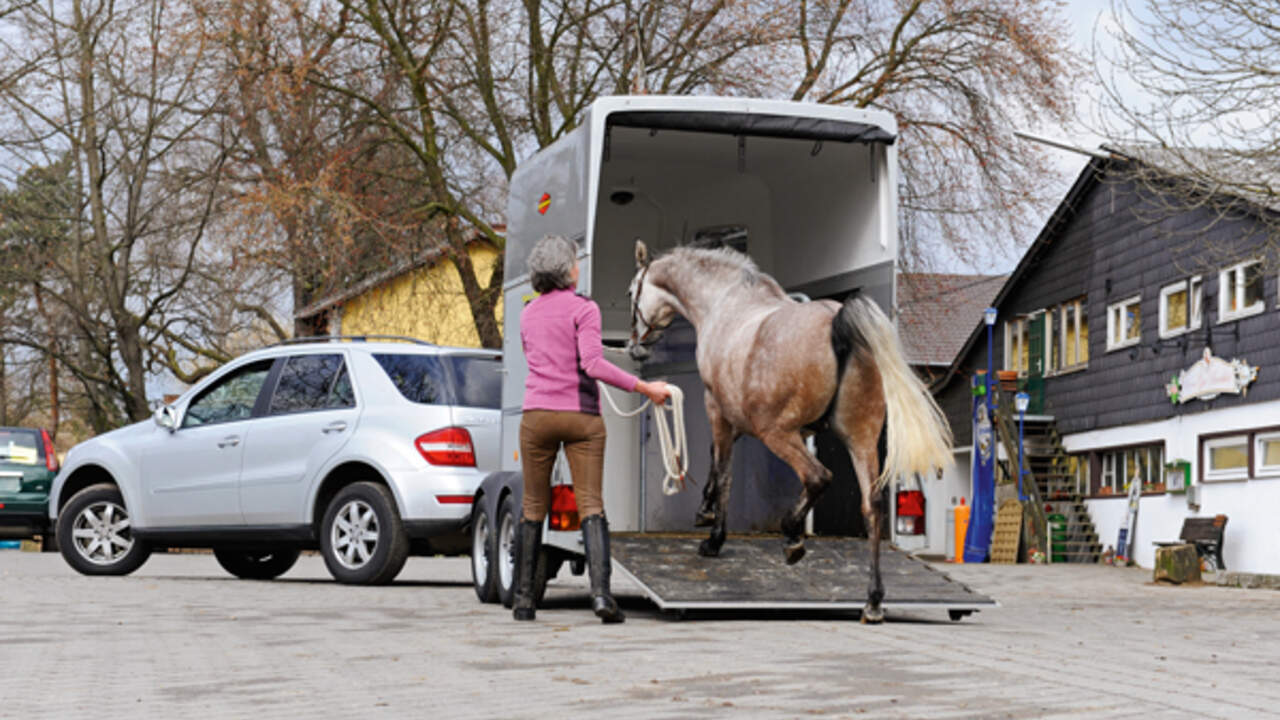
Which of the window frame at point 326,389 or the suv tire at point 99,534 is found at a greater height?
the window frame at point 326,389

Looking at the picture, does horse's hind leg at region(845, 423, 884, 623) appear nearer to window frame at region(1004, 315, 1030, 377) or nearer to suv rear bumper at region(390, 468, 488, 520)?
suv rear bumper at region(390, 468, 488, 520)

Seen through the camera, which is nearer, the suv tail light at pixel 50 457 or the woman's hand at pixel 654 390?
the woman's hand at pixel 654 390

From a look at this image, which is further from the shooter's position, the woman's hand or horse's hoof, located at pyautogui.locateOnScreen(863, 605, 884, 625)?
horse's hoof, located at pyautogui.locateOnScreen(863, 605, 884, 625)

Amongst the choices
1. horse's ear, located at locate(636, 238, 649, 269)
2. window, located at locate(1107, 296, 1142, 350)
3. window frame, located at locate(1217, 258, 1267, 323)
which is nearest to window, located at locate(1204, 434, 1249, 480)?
window frame, located at locate(1217, 258, 1267, 323)

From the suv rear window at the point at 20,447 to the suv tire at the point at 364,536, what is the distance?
43.9ft

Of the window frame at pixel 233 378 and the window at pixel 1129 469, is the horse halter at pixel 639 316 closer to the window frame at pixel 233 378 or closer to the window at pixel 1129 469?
the window frame at pixel 233 378

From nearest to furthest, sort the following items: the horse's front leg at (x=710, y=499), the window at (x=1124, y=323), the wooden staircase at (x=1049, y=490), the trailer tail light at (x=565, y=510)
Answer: the trailer tail light at (x=565, y=510) → the horse's front leg at (x=710, y=499) → the window at (x=1124, y=323) → the wooden staircase at (x=1049, y=490)

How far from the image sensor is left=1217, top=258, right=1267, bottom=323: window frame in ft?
84.4

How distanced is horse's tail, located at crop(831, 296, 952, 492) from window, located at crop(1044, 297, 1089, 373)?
941 inches

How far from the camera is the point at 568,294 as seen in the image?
973 centimetres

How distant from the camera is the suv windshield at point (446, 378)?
13.3 meters

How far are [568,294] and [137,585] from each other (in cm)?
592

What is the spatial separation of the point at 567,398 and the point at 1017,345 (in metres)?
28.3

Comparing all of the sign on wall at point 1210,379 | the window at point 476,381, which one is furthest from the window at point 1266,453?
the window at point 476,381
